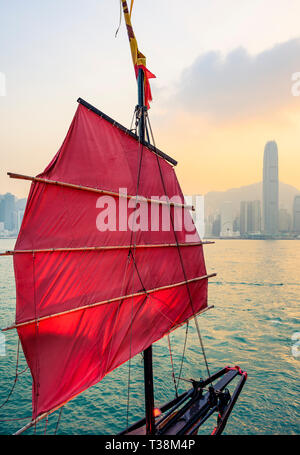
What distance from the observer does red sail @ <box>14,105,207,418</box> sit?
5.47 m

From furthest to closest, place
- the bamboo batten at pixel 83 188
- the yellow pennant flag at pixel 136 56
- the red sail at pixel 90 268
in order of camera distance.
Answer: the yellow pennant flag at pixel 136 56 → the red sail at pixel 90 268 → the bamboo batten at pixel 83 188

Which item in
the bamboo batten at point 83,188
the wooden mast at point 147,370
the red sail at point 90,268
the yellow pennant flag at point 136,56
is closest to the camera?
the bamboo batten at point 83,188

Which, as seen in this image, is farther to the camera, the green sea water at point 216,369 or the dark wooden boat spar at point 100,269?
the green sea water at point 216,369

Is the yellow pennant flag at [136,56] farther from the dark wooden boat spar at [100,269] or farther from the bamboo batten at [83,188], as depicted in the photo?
the bamboo batten at [83,188]

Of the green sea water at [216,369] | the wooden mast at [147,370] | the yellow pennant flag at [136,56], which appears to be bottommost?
the green sea water at [216,369]

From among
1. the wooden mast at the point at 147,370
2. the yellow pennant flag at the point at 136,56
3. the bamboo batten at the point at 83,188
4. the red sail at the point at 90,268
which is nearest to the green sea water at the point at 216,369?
the red sail at the point at 90,268

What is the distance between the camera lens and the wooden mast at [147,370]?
592cm

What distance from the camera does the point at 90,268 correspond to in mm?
6172

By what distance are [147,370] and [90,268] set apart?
264cm

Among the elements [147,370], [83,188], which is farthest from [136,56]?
[147,370]

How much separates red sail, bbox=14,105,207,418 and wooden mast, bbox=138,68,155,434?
291 millimetres

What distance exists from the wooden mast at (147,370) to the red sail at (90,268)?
0.95 ft

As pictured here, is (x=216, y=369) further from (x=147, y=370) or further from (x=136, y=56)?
(x=136, y=56)

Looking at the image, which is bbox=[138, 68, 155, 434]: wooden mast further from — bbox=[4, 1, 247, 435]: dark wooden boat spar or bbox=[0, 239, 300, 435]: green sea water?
bbox=[0, 239, 300, 435]: green sea water
